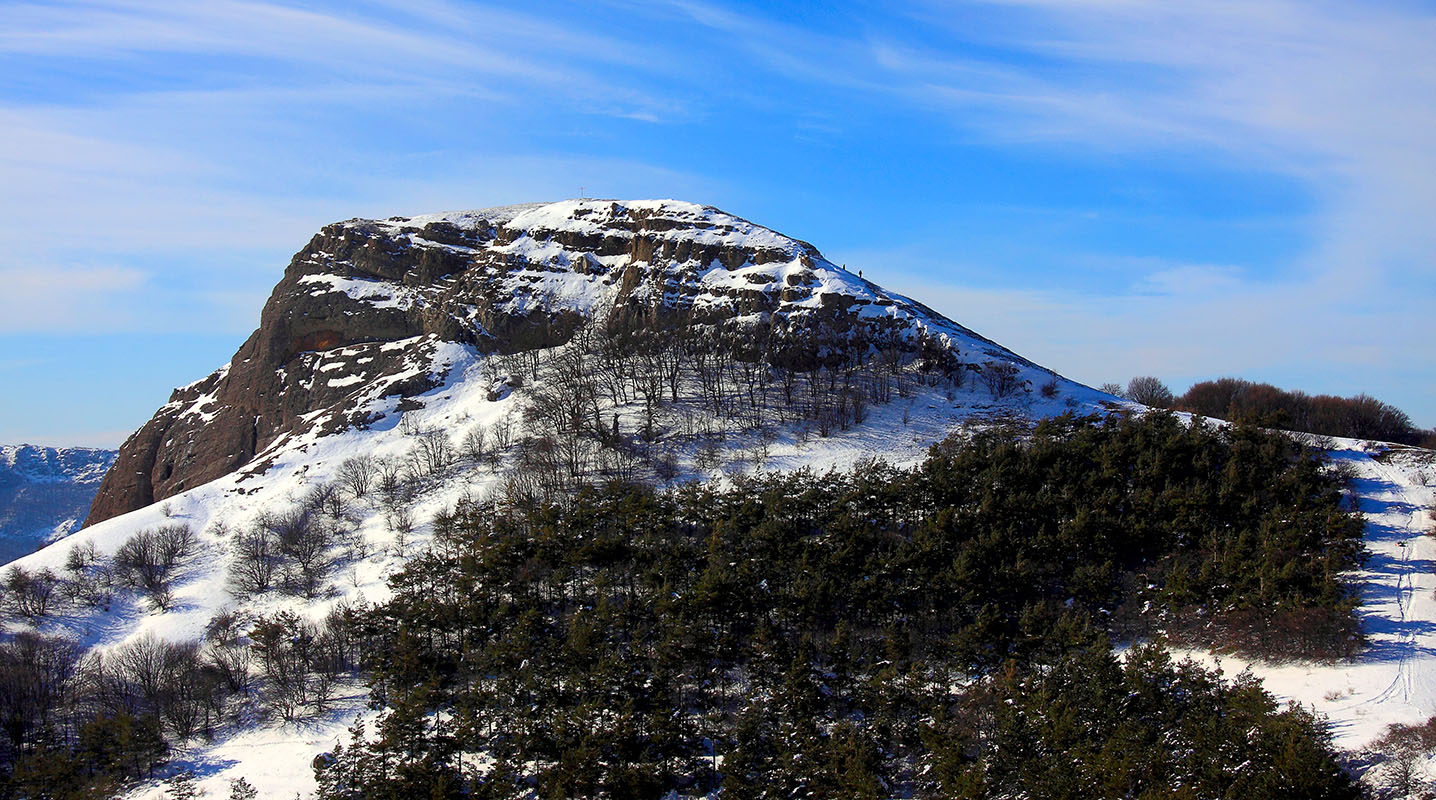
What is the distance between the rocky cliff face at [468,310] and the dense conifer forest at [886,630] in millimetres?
31422

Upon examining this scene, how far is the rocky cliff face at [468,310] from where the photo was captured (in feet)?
287

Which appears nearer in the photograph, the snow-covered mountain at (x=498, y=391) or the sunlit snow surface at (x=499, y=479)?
the sunlit snow surface at (x=499, y=479)

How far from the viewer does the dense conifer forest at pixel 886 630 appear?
34.1 metres

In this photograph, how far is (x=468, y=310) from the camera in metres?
95.4

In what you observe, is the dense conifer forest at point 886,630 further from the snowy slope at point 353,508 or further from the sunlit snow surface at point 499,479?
the snowy slope at point 353,508

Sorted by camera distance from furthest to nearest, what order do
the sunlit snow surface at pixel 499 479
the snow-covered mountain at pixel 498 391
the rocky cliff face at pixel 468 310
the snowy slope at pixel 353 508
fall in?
1. the rocky cliff face at pixel 468 310
2. the snow-covered mountain at pixel 498 391
3. the snowy slope at pixel 353 508
4. the sunlit snow surface at pixel 499 479

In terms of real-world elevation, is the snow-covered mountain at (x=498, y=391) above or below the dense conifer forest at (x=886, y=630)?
above

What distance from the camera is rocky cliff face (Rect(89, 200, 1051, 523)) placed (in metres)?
87.6

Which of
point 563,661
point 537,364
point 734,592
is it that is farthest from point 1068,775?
point 537,364

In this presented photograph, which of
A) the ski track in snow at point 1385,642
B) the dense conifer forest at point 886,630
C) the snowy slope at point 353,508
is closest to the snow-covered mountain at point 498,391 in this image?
the snowy slope at point 353,508

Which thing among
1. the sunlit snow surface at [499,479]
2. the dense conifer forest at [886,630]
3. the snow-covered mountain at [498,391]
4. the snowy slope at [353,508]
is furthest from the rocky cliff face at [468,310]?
the dense conifer forest at [886,630]

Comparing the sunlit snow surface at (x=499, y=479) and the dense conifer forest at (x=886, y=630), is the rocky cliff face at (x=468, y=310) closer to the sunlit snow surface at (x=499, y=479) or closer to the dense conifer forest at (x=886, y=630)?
the sunlit snow surface at (x=499, y=479)

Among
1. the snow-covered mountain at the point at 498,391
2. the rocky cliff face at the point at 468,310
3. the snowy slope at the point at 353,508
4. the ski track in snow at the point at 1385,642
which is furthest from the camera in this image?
the rocky cliff face at the point at 468,310

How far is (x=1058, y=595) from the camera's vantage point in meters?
48.4
